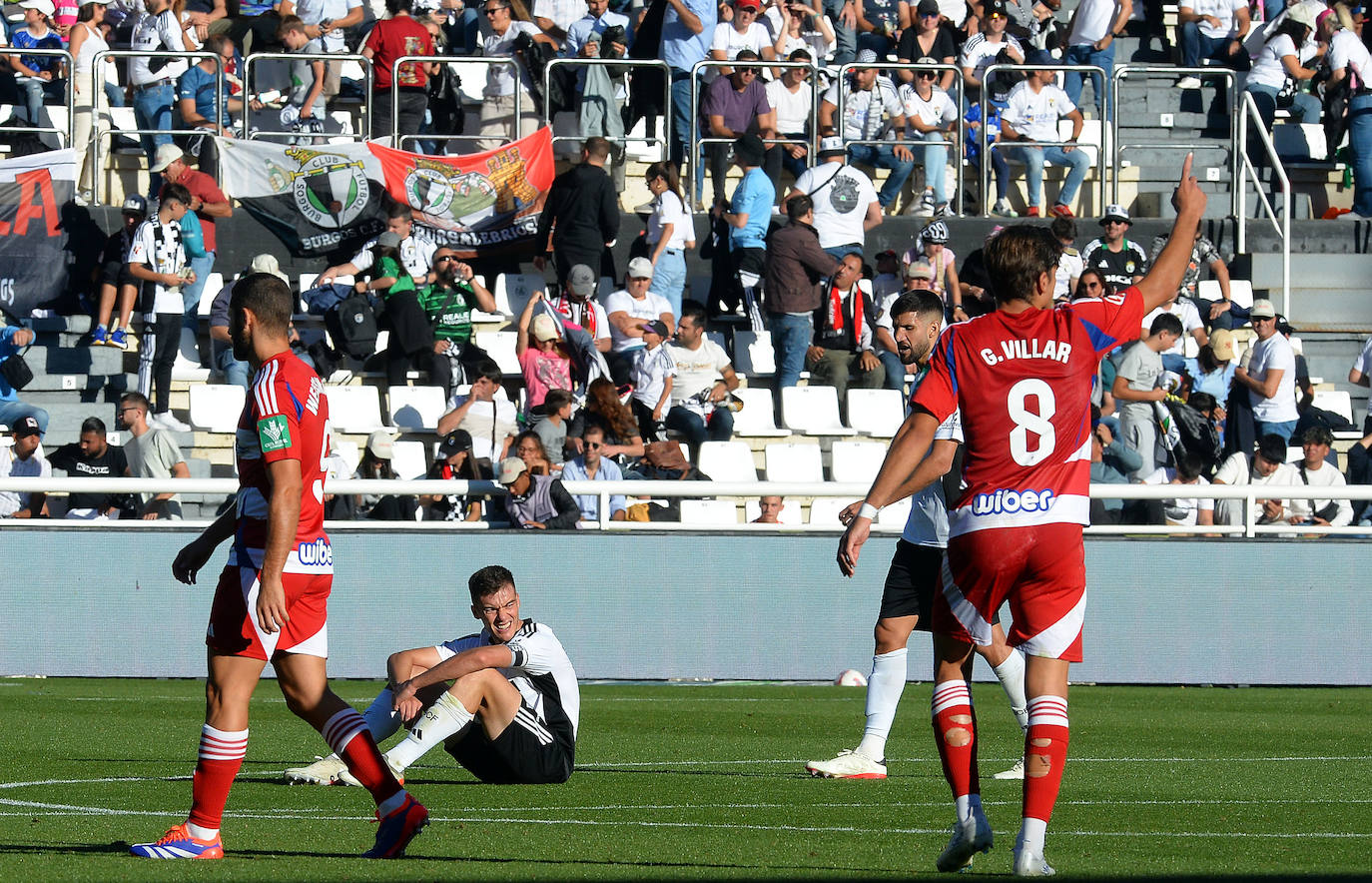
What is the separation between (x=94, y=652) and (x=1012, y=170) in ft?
37.6

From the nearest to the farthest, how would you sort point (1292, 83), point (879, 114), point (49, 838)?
1. point (49, 838)
2. point (879, 114)
3. point (1292, 83)

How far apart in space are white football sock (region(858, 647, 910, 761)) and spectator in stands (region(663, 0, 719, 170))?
12018mm

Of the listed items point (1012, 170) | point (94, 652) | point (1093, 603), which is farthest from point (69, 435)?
point (1012, 170)

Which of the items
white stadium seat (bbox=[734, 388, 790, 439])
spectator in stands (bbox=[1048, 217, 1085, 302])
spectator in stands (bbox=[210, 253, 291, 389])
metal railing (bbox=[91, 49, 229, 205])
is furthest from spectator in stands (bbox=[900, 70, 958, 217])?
spectator in stands (bbox=[210, 253, 291, 389])

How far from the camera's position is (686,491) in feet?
46.3

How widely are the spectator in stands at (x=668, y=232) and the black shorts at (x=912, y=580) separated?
10370mm

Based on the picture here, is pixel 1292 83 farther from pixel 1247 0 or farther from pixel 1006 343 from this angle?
pixel 1006 343

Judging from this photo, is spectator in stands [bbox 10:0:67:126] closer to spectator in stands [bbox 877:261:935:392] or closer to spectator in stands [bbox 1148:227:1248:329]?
spectator in stands [bbox 877:261:935:392]

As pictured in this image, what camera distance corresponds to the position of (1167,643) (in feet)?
49.6

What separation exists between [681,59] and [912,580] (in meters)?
12.7

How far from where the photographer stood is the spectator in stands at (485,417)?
1655 cm

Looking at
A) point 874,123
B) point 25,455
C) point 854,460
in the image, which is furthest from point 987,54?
point 25,455

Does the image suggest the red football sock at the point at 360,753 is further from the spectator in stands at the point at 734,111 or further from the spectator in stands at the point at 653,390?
the spectator in stands at the point at 734,111

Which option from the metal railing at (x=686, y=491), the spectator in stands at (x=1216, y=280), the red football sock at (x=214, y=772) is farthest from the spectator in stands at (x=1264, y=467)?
the red football sock at (x=214, y=772)
